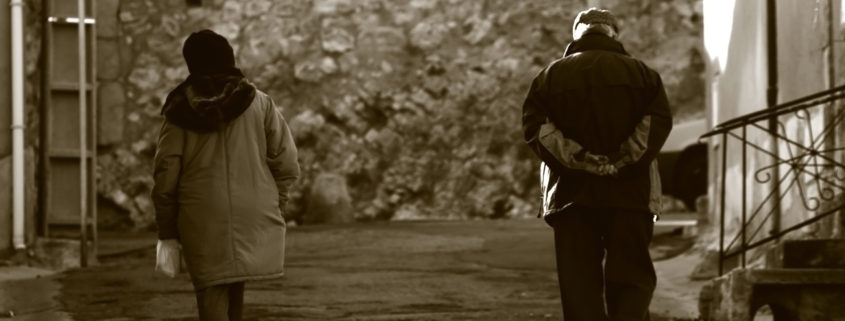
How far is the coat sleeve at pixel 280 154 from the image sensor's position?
287 inches

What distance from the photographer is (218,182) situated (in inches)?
282

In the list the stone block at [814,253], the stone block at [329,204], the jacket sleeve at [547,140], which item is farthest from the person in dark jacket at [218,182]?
the stone block at [329,204]

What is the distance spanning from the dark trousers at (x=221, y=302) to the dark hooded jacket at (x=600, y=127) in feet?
4.34

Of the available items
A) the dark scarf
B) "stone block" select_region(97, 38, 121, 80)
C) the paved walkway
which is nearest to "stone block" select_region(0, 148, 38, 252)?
the paved walkway

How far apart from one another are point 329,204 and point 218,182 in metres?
13.6

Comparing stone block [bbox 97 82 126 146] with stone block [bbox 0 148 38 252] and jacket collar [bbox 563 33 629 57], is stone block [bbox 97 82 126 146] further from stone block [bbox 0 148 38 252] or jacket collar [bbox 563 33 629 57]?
jacket collar [bbox 563 33 629 57]

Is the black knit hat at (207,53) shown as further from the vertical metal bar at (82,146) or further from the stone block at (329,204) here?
the stone block at (329,204)

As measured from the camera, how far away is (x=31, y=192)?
14.8 m

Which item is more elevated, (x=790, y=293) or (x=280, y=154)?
(x=280, y=154)

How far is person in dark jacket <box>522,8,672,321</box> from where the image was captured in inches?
284

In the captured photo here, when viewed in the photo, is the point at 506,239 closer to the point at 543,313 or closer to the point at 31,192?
the point at 31,192

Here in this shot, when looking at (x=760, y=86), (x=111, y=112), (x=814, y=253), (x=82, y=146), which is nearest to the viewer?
(x=814, y=253)

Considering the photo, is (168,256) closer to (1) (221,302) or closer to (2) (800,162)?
(1) (221,302)

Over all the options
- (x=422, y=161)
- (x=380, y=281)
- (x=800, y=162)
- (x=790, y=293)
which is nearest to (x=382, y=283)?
(x=380, y=281)
